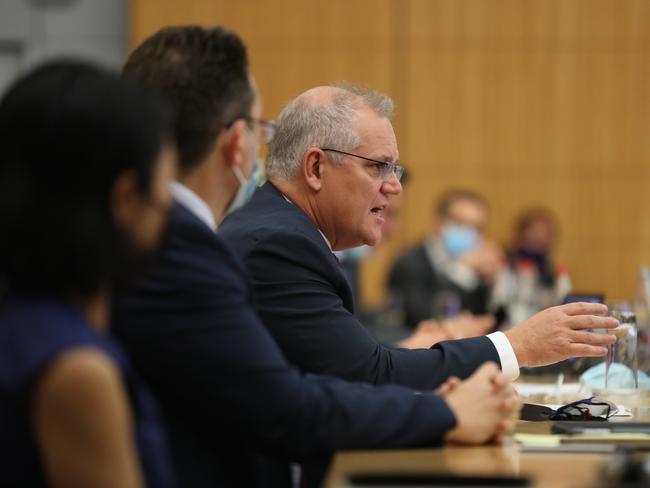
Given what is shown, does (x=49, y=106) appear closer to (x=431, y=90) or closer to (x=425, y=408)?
(x=425, y=408)

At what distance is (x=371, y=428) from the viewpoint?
6.20 feet

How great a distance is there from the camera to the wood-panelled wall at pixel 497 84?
9922 mm

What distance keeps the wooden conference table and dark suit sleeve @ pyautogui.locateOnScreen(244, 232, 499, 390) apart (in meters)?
0.43

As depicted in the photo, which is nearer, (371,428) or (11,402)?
(11,402)

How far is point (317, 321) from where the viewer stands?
238cm

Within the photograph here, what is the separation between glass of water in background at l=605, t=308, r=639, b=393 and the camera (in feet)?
9.68

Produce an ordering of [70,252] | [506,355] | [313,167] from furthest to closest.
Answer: [313,167]
[506,355]
[70,252]

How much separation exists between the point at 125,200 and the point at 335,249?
4.78 feet

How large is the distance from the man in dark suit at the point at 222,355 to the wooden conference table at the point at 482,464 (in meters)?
0.05

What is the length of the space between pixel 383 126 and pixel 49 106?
148cm

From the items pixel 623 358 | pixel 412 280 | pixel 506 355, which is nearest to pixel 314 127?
pixel 506 355

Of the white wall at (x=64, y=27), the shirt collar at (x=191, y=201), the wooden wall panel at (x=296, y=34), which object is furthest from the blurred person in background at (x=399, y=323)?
the white wall at (x=64, y=27)

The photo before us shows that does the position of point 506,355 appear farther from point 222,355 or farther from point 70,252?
point 70,252

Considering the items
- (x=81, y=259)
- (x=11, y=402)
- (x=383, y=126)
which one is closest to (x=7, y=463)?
(x=11, y=402)
